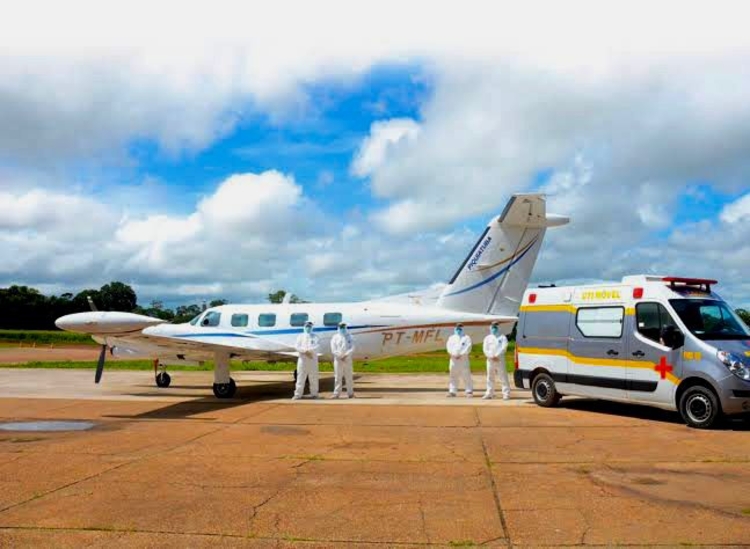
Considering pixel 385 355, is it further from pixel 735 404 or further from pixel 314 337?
pixel 735 404

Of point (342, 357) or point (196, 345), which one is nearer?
point (196, 345)

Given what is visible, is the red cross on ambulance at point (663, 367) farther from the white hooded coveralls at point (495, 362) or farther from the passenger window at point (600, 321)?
the white hooded coveralls at point (495, 362)

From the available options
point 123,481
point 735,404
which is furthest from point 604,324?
point 123,481

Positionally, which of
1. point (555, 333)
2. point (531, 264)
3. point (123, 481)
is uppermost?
point (531, 264)

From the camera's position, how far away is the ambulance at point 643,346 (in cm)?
1125

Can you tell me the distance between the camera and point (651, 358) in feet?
40.0

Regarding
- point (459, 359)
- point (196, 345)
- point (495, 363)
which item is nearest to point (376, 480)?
point (495, 363)

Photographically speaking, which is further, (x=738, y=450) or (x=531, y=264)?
(x=531, y=264)

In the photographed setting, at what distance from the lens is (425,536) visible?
5.51 meters

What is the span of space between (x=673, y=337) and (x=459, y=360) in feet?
21.3

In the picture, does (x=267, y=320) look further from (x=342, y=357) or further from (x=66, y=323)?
(x=66, y=323)

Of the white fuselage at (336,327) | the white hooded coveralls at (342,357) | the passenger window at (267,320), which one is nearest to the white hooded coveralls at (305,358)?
the white hooded coveralls at (342,357)

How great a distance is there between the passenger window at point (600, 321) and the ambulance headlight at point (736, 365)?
2.10 meters

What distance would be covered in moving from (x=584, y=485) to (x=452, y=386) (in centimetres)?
1021
